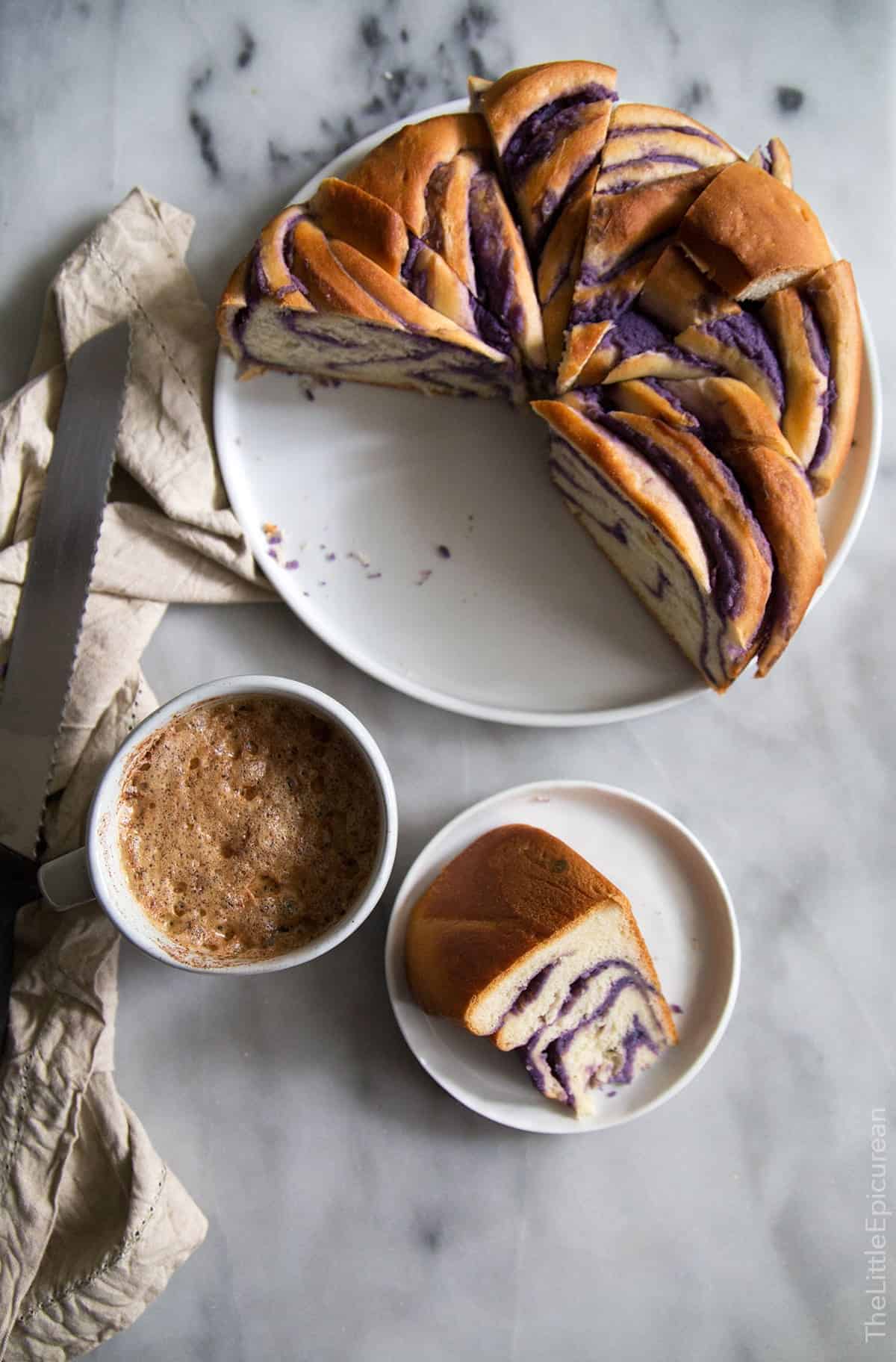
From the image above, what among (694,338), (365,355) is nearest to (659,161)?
(694,338)

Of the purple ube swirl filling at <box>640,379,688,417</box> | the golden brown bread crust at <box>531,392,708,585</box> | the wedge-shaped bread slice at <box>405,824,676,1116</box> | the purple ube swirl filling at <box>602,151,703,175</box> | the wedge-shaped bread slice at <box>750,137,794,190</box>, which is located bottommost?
the wedge-shaped bread slice at <box>405,824,676,1116</box>

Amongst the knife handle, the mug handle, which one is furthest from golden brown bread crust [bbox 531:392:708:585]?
the knife handle

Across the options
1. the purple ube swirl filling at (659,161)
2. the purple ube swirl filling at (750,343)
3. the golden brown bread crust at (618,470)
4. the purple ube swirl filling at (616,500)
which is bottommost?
the purple ube swirl filling at (616,500)

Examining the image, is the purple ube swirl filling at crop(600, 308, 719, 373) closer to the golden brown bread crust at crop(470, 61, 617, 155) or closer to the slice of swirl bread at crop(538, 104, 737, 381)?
the slice of swirl bread at crop(538, 104, 737, 381)

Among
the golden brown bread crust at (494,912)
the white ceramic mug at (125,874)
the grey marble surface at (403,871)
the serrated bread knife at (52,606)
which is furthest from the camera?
the grey marble surface at (403,871)

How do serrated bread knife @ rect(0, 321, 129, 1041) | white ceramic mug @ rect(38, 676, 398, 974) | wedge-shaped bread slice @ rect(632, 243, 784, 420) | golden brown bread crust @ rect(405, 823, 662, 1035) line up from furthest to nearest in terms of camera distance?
serrated bread knife @ rect(0, 321, 129, 1041)
wedge-shaped bread slice @ rect(632, 243, 784, 420)
golden brown bread crust @ rect(405, 823, 662, 1035)
white ceramic mug @ rect(38, 676, 398, 974)

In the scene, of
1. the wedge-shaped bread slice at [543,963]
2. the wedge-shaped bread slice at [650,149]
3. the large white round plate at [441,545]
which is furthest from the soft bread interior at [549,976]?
the wedge-shaped bread slice at [650,149]

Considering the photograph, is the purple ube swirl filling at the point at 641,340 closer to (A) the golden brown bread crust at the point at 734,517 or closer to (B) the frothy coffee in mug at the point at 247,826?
(A) the golden brown bread crust at the point at 734,517
